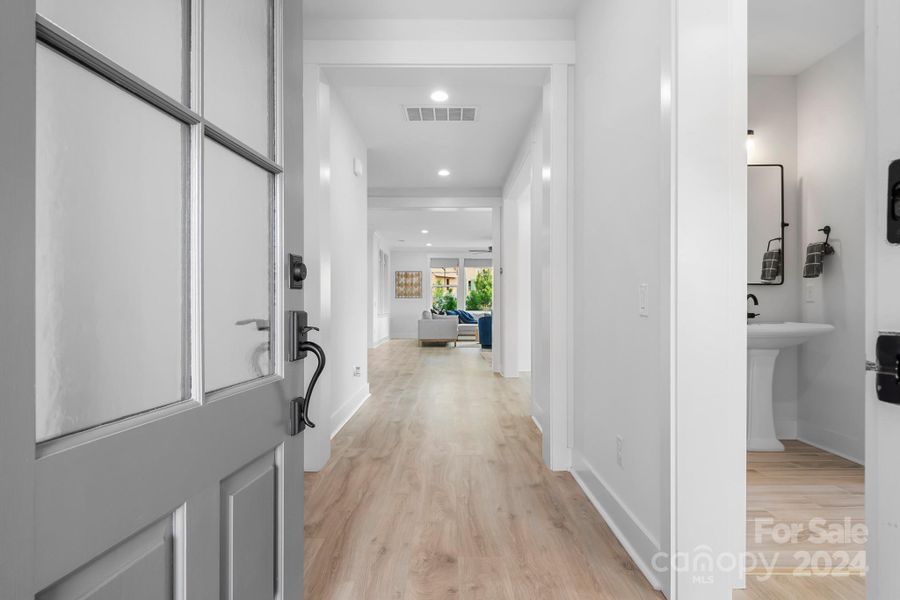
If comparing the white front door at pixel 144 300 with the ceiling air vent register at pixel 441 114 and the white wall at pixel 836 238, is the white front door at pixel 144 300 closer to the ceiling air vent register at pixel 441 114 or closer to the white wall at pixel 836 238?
the ceiling air vent register at pixel 441 114

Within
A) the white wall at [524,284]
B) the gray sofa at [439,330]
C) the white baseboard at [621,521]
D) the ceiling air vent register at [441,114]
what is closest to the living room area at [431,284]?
the gray sofa at [439,330]

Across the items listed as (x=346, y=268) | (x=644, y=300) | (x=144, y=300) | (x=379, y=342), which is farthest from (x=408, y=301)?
(x=144, y=300)

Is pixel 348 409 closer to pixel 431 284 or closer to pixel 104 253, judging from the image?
pixel 104 253

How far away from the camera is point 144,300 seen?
26.8 inches

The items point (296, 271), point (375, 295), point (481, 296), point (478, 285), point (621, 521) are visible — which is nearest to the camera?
point (296, 271)

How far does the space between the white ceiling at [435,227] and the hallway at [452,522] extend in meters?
4.10

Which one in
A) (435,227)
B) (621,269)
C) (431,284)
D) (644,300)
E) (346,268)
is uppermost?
(435,227)

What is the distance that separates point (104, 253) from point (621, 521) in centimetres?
200

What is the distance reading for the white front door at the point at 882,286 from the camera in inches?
24.7

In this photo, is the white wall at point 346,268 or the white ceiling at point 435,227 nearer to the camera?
the white wall at point 346,268

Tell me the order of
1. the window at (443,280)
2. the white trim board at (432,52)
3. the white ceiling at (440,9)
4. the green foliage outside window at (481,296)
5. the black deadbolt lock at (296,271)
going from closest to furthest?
the black deadbolt lock at (296,271) < the white ceiling at (440,9) < the white trim board at (432,52) < the green foliage outside window at (481,296) < the window at (443,280)

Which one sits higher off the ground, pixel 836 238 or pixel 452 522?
pixel 836 238

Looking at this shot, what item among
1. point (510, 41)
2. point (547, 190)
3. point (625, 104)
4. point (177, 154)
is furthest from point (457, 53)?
Result: point (177, 154)

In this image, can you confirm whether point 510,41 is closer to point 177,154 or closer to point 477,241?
point 177,154
